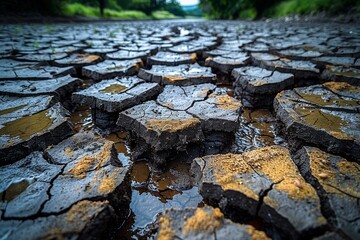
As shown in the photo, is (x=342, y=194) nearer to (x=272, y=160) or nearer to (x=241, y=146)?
(x=272, y=160)

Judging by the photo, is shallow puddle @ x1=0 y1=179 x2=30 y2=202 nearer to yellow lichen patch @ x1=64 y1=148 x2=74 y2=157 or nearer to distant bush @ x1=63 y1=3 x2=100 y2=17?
yellow lichen patch @ x1=64 y1=148 x2=74 y2=157

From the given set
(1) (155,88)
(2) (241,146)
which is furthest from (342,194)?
(1) (155,88)

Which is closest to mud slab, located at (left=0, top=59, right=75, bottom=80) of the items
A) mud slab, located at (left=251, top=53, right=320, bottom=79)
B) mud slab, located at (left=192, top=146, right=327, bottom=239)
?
mud slab, located at (left=192, top=146, right=327, bottom=239)

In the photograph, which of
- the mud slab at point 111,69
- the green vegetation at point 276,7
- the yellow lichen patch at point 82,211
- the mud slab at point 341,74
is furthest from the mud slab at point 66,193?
the green vegetation at point 276,7

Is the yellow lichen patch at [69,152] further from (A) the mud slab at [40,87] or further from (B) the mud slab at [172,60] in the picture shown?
(B) the mud slab at [172,60]

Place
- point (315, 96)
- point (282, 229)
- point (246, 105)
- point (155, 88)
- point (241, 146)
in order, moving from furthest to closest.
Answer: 1. point (246, 105)
2. point (155, 88)
3. point (315, 96)
4. point (241, 146)
5. point (282, 229)

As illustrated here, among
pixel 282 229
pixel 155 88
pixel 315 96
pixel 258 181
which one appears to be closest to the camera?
pixel 282 229

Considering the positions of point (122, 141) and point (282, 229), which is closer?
point (282, 229)
